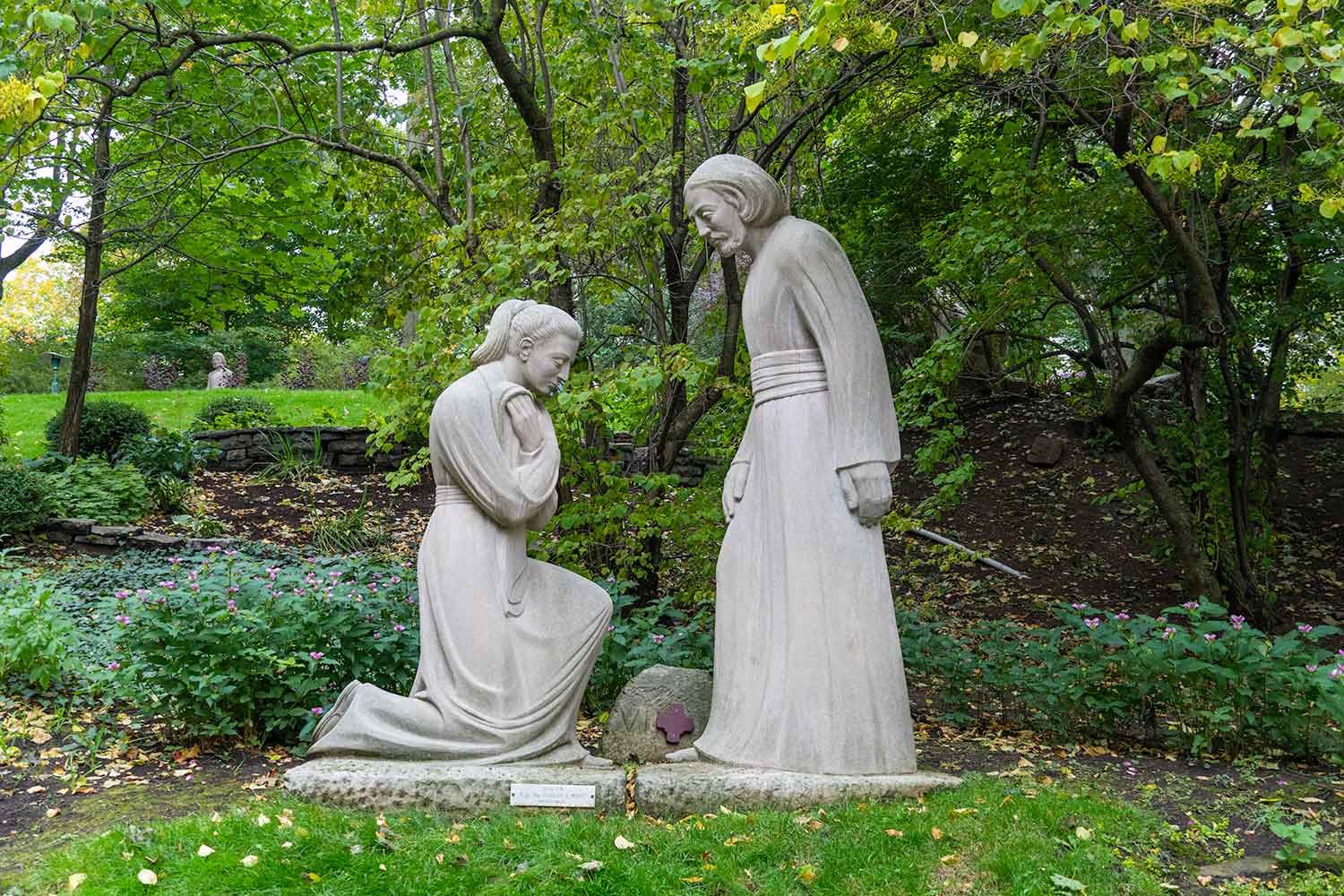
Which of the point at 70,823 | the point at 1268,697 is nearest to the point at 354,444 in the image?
the point at 70,823

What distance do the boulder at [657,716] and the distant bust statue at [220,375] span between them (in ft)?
58.7

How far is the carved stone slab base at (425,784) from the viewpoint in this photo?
3936 millimetres

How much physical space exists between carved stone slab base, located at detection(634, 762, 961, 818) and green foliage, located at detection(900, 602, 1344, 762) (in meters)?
1.79

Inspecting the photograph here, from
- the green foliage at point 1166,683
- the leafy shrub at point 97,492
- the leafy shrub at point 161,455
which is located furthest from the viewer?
the leafy shrub at point 161,455

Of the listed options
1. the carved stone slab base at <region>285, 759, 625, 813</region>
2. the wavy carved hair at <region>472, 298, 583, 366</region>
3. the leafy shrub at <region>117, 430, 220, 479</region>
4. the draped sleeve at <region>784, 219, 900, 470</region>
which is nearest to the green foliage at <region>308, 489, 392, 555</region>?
the leafy shrub at <region>117, 430, 220, 479</region>

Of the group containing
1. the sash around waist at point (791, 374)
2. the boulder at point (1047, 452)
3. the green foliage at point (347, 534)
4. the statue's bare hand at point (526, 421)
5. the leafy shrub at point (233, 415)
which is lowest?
the green foliage at point (347, 534)

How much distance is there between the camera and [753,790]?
12.9 feet

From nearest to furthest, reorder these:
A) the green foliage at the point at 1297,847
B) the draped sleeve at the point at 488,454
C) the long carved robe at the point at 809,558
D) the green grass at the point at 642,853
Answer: the green grass at the point at 642,853 → the green foliage at the point at 1297,847 → the long carved robe at the point at 809,558 → the draped sleeve at the point at 488,454

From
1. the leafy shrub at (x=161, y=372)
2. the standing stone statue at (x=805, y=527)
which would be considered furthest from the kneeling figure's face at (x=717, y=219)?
the leafy shrub at (x=161, y=372)

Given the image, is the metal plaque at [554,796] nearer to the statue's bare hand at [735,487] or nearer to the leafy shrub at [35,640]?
the statue's bare hand at [735,487]

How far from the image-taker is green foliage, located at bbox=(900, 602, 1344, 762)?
193 inches

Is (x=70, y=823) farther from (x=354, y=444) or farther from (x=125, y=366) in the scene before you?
(x=125, y=366)

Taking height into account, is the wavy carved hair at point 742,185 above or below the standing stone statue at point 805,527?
above

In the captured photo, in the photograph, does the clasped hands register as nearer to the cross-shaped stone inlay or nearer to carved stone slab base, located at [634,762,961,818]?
carved stone slab base, located at [634,762,961,818]
